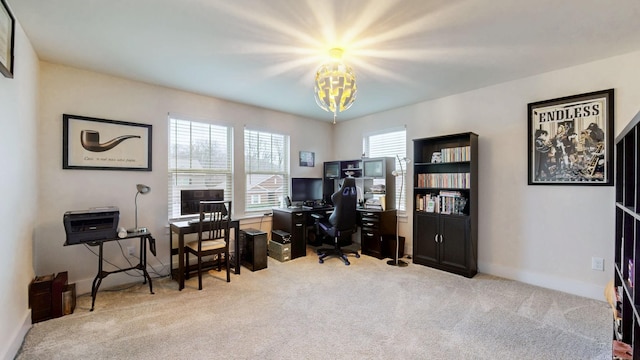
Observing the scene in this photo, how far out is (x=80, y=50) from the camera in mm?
2574

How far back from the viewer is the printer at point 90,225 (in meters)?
2.56

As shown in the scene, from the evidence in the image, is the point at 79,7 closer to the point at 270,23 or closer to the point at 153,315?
the point at 270,23

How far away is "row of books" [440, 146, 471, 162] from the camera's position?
3.51 metres

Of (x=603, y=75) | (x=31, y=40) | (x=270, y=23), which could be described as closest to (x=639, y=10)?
(x=603, y=75)

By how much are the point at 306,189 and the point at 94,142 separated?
119 inches

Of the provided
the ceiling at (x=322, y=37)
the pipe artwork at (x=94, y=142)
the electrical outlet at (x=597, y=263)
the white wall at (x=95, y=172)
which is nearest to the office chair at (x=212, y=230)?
the white wall at (x=95, y=172)

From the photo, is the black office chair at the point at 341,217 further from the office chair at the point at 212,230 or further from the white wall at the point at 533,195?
the white wall at the point at 533,195

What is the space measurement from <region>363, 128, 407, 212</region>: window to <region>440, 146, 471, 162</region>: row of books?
813mm

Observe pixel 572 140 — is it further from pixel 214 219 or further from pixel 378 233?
pixel 214 219

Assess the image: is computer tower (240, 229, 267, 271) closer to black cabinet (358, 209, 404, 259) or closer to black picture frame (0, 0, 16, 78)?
black cabinet (358, 209, 404, 259)

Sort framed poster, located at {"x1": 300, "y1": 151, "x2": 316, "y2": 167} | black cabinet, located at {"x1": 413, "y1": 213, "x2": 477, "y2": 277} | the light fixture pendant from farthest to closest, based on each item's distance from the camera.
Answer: framed poster, located at {"x1": 300, "y1": 151, "x2": 316, "y2": 167}
black cabinet, located at {"x1": 413, "y1": 213, "x2": 477, "y2": 277}
the light fixture pendant

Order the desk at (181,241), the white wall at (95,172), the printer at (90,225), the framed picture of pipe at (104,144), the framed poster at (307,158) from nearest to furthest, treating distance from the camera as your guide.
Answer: the printer at (90,225) < the white wall at (95,172) < the framed picture of pipe at (104,144) < the desk at (181,241) < the framed poster at (307,158)

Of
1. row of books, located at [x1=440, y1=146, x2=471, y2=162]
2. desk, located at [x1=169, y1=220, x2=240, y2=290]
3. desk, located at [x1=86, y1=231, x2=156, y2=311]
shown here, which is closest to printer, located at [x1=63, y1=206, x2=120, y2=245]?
desk, located at [x1=86, y1=231, x2=156, y2=311]

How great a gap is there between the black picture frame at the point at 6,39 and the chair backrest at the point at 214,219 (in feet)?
6.01
